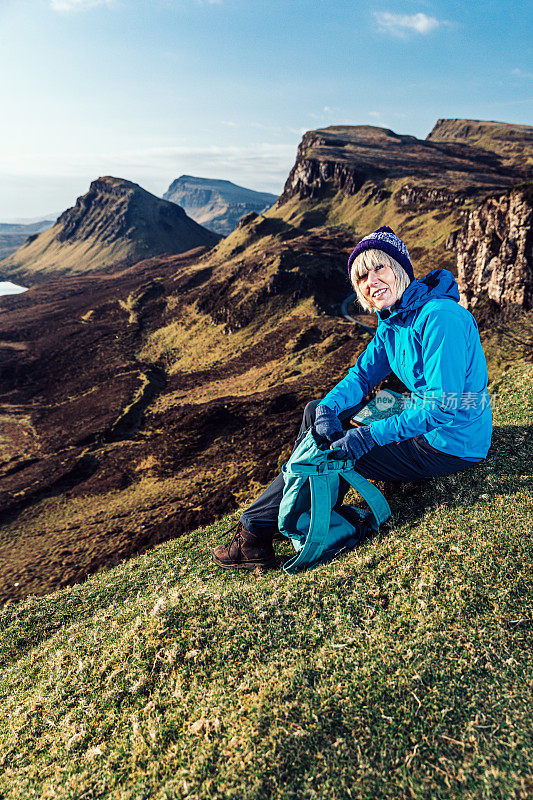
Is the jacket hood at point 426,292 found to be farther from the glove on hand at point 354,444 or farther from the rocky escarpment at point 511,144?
the rocky escarpment at point 511,144

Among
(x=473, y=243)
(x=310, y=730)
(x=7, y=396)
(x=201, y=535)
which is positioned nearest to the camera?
(x=310, y=730)

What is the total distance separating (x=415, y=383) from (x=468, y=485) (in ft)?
5.89

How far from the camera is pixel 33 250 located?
17850 cm

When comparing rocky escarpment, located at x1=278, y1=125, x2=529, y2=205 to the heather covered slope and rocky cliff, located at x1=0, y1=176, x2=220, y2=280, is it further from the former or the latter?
rocky cliff, located at x1=0, y1=176, x2=220, y2=280

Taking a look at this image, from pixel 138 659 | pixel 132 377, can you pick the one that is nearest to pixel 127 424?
pixel 132 377

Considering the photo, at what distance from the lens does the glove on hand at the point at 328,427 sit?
15.6 feet

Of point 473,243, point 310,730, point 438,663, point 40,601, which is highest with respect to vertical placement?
point 473,243

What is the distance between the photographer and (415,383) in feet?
16.4

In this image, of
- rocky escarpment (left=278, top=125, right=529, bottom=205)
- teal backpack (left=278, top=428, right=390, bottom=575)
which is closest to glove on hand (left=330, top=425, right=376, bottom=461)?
teal backpack (left=278, top=428, right=390, bottom=575)

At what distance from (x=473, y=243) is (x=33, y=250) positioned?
7854 inches

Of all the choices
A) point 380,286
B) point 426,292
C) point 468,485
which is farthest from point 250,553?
point 426,292

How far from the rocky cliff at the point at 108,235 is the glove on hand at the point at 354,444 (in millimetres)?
160462

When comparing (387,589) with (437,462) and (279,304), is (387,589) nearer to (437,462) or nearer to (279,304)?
(437,462)

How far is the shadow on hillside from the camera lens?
5348 mm
